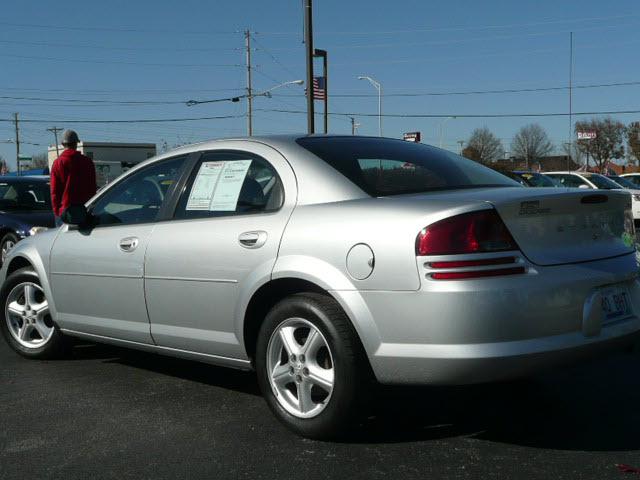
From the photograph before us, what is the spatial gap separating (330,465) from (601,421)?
1488 mm

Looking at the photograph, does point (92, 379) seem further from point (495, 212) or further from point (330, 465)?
point (495, 212)

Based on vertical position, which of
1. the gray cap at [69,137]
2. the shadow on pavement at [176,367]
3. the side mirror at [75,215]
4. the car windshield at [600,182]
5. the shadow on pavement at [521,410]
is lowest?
the shadow on pavement at [176,367]

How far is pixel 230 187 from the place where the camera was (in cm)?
436

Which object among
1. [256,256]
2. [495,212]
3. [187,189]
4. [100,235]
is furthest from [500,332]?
[100,235]

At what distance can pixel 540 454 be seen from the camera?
3.54 metres

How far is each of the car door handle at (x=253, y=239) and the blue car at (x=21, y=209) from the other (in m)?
8.33

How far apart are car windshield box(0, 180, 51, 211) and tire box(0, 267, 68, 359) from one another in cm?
699

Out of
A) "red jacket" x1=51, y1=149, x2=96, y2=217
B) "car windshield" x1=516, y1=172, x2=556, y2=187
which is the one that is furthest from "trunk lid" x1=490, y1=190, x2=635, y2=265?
"car windshield" x1=516, y1=172, x2=556, y2=187

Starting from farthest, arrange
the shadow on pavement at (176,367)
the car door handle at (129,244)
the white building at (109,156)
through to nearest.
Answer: the white building at (109,156) → the shadow on pavement at (176,367) → the car door handle at (129,244)

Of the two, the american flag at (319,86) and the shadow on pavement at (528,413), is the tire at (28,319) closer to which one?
the shadow on pavement at (528,413)

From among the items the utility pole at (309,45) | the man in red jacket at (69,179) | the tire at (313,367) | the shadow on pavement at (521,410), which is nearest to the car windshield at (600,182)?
the utility pole at (309,45)

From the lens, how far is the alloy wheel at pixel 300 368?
3.70 meters

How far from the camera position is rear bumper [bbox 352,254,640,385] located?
3.26m

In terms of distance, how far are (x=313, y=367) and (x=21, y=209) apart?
32.0ft
